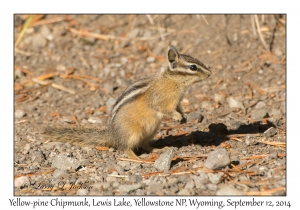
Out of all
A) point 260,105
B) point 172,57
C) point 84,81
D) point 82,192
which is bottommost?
point 82,192

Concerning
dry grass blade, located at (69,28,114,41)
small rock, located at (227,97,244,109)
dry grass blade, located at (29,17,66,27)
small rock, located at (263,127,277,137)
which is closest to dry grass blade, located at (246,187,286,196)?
small rock, located at (263,127,277,137)

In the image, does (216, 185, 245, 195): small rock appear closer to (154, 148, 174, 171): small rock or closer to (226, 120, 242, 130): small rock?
(154, 148, 174, 171): small rock

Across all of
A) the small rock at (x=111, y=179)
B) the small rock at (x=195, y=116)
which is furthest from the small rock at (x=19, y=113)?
the small rock at (x=111, y=179)

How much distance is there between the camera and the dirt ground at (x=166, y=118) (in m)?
4.11

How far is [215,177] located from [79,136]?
188 cm

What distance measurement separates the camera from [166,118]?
6047 mm

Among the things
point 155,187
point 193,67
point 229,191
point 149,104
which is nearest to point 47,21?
point 149,104

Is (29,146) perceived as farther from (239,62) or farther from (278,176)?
(239,62)

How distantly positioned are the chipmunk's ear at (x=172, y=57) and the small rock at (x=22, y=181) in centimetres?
194

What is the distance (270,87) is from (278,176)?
270 cm

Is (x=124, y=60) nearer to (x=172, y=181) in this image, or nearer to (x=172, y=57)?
(x=172, y=57)

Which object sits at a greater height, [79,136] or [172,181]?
[79,136]

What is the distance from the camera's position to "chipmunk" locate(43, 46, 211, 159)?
192 inches

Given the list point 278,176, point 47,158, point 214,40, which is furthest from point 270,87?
point 47,158
